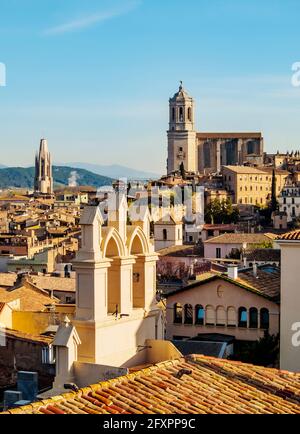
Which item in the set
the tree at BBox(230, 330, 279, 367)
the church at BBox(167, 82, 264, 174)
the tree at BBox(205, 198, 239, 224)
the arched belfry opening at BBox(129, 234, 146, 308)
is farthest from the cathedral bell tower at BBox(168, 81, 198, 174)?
the arched belfry opening at BBox(129, 234, 146, 308)

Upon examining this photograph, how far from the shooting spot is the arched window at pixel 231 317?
1806 cm

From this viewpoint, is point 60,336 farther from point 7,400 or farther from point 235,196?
point 235,196

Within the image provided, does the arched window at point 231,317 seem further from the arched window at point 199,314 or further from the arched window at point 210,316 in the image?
the arched window at point 199,314

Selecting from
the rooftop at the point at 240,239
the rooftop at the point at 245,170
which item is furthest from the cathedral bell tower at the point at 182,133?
the rooftop at the point at 240,239

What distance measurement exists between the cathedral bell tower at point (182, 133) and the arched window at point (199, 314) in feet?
407

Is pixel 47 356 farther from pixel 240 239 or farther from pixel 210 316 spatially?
pixel 240 239

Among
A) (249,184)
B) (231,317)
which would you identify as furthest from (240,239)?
(249,184)

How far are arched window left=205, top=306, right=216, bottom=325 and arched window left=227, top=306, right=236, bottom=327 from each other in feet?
0.94

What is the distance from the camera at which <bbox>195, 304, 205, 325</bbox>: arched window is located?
18.4m

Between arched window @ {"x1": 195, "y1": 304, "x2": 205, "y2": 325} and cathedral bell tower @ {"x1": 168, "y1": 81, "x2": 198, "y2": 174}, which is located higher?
cathedral bell tower @ {"x1": 168, "y1": 81, "x2": 198, "y2": 174}

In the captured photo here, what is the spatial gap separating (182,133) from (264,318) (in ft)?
419

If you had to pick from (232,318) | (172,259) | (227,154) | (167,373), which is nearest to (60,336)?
(167,373)

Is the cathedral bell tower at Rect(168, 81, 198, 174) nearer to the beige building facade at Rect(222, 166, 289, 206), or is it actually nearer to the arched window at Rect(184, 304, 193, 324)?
the beige building facade at Rect(222, 166, 289, 206)
